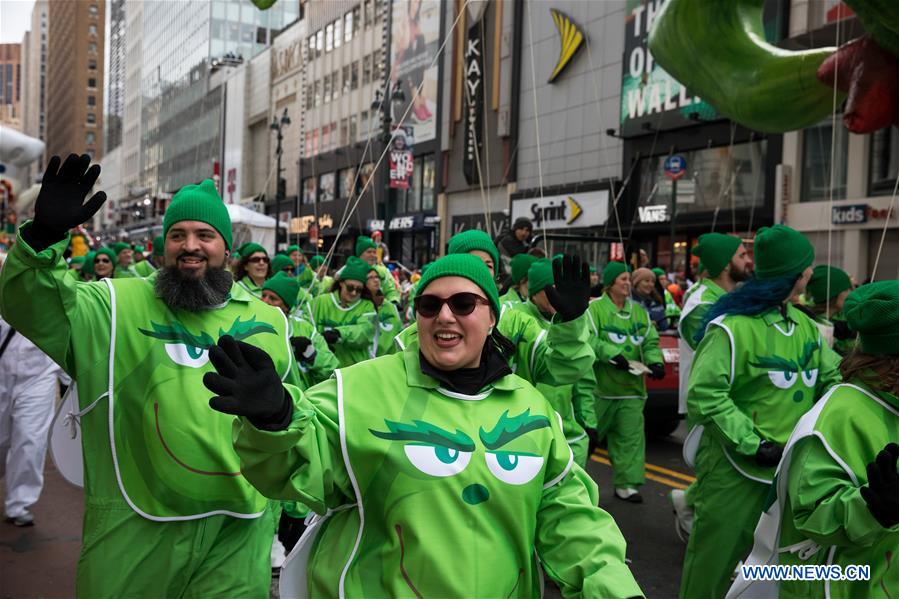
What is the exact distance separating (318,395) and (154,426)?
4.13 ft

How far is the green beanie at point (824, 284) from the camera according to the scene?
839cm

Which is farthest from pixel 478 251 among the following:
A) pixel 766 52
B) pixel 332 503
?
pixel 766 52

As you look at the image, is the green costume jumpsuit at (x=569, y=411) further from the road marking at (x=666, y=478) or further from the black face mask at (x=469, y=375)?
the black face mask at (x=469, y=375)

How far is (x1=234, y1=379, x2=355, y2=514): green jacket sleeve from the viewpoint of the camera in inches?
83.7

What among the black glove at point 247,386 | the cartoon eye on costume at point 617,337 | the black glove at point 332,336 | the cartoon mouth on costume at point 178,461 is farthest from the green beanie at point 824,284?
the black glove at point 247,386

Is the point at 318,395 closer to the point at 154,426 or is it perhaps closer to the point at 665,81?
the point at 154,426

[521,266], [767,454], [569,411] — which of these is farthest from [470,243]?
[767,454]

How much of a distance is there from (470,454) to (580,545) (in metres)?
0.40

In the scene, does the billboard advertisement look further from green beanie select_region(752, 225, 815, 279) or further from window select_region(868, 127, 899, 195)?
green beanie select_region(752, 225, 815, 279)

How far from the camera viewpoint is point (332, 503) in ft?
7.94

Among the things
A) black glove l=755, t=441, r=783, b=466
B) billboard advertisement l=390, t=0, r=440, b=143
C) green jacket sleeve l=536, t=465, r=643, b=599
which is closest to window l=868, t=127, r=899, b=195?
black glove l=755, t=441, r=783, b=466

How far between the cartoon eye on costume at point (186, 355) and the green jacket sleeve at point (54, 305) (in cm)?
25

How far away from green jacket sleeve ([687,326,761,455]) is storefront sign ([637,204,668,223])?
75.4ft

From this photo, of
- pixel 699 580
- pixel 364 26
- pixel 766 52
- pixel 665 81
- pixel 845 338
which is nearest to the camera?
pixel 699 580
